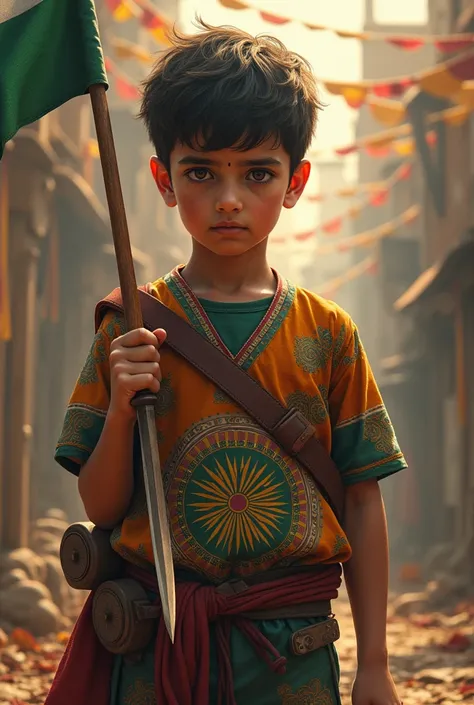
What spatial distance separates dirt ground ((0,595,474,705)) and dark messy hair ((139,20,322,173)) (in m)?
4.13

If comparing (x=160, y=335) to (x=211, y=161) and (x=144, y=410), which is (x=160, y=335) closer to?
(x=144, y=410)

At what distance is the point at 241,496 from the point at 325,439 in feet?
0.88

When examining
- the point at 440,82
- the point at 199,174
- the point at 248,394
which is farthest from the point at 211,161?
the point at 440,82

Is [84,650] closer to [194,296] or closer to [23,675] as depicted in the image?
[194,296]

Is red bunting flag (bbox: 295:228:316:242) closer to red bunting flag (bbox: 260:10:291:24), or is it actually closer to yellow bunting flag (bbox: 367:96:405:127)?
yellow bunting flag (bbox: 367:96:405:127)

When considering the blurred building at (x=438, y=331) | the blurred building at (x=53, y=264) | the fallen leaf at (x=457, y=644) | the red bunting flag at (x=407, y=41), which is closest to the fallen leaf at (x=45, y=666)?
the blurred building at (x=53, y=264)

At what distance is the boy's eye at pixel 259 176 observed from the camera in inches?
100.0

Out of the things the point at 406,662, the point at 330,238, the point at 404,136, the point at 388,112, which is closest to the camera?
the point at 406,662

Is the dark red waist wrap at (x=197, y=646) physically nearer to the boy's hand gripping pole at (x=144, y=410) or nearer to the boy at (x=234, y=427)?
the boy at (x=234, y=427)

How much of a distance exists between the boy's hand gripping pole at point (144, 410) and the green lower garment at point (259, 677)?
0.80 ft

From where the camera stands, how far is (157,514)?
7.48 ft

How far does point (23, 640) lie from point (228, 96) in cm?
618

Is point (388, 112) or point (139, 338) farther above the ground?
point (388, 112)

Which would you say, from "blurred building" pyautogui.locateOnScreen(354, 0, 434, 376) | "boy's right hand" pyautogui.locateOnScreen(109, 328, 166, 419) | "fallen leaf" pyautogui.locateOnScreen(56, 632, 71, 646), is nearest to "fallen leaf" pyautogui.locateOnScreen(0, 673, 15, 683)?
"fallen leaf" pyautogui.locateOnScreen(56, 632, 71, 646)
